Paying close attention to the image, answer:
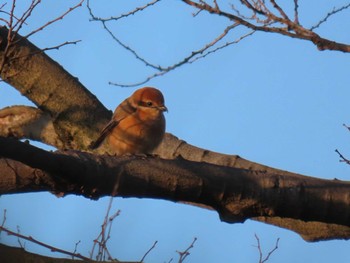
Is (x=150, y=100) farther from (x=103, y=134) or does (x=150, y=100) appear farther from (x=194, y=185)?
(x=194, y=185)

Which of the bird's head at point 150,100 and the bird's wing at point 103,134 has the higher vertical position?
the bird's head at point 150,100

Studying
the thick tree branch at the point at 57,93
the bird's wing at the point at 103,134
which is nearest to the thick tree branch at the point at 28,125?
the thick tree branch at the point at 57,93

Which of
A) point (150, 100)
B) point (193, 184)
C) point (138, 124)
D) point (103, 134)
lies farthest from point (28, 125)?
point (193, 184)

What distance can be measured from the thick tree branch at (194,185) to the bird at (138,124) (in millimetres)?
1898

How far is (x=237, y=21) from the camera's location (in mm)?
3518

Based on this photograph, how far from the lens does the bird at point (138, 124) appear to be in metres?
5.77

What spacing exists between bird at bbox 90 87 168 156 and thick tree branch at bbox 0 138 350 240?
190cm

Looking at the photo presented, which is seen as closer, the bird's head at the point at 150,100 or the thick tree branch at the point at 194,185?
the thick tree branch at the point at 194,185

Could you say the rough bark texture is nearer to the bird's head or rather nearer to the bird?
the bird

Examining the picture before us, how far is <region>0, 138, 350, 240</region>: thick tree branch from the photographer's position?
342 centimetres

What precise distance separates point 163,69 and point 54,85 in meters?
1.24

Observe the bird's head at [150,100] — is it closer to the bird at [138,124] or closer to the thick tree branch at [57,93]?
the bird at [138,124]

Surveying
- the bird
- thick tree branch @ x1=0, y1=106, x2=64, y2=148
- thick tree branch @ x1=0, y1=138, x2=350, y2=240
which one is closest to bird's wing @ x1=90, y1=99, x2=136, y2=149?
the bird

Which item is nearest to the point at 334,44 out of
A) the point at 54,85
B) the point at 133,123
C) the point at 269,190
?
the point at 269,190
